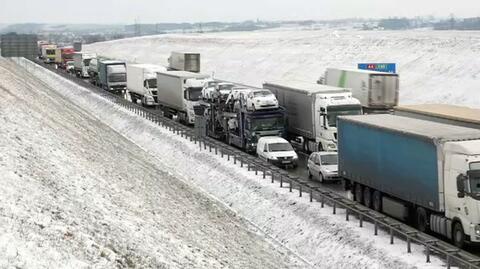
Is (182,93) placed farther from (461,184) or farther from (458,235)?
(461,184)

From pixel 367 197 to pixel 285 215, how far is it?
125 inches

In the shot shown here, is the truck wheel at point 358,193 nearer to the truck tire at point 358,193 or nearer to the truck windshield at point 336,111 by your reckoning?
the truck tire at point 358,193

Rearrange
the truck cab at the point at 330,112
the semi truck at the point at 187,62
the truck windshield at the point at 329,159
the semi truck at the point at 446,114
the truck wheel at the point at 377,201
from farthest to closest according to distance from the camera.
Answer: the semi truck at the point at 187,62 → the truck cab at the point at 330,112 → the truck windshield at the point at 329,159 → the semi truck at the point at 446,114 → the truck wheel at the point at 377,201

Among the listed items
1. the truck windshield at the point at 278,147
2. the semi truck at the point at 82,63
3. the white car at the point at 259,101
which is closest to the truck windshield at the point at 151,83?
the white car at the point at 259,101

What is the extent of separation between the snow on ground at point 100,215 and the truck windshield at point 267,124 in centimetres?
634

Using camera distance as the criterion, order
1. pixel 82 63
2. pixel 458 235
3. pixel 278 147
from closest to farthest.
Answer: pixel 458 235
pixel 278 147
pixel 82 63

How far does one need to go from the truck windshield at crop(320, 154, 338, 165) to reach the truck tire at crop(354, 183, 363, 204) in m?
4.31

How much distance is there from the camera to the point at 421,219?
21.6 meters

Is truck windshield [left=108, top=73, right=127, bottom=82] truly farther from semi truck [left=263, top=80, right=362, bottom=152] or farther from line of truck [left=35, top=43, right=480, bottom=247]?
semi truck [left=263, top=80, right=362, bottom=152]

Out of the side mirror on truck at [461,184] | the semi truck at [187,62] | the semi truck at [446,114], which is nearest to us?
the side mirror on truck at [461,184]

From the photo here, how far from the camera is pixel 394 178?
74.6ft

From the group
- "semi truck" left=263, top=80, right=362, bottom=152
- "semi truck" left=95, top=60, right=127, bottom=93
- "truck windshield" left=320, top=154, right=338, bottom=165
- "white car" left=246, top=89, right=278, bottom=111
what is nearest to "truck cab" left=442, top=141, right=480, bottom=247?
"truck windshield" left=320, top=154, right=338, bottom=165

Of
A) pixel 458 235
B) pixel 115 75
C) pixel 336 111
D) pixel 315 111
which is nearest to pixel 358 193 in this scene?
pixel 458 235

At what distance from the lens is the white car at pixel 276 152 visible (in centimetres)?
3444
